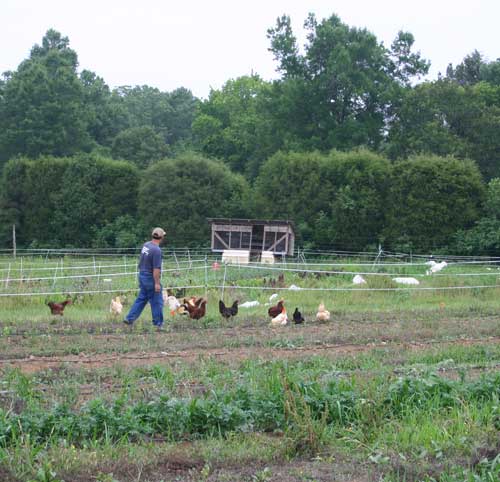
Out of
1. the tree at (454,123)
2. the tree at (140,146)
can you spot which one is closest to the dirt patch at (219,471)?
the tree at (454,123)

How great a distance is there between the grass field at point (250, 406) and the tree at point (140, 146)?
46.0 metres

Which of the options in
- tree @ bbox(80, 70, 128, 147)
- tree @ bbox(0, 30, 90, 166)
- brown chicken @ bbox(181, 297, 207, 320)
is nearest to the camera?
brown chicken @ bbox(181, 297, 207, 320)

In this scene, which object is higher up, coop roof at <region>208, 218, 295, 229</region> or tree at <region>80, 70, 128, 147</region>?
tree at <region>80, 70, 128, 147</region>

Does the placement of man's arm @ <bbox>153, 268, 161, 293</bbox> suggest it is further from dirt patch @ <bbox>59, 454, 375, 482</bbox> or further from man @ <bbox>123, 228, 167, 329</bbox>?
dirt patch @ <bbox>59, 454, 375, 482</bbox>

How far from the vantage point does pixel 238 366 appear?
9422 mm

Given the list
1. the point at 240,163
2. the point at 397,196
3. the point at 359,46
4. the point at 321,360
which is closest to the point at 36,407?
the point at 321,360

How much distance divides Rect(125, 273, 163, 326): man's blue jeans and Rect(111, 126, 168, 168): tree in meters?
44.6

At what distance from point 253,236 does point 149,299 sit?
21770mm

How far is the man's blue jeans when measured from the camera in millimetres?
13789

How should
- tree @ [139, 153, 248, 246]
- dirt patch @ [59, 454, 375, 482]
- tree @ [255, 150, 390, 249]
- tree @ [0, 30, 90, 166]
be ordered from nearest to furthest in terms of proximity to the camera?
dirt patch @ [59, 454, 375, 482]
tree @ [255, 150, 390, 249]
tree @ [139, 153, 248, 246]
tree @ [0, 30, 90, 166]

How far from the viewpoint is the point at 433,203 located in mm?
35188

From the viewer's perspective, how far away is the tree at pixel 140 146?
58169 millimetres

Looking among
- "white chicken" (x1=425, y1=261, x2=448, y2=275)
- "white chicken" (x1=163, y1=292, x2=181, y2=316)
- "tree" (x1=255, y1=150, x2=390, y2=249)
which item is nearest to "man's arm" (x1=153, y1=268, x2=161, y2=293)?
"white chicken" (x1=163, y1=292, x2=181, y2=316)

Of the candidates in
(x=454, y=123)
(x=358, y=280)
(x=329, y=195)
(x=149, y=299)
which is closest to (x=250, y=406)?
(x=149, y=299)
